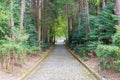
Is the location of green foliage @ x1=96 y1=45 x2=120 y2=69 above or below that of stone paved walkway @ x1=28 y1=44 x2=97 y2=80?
above

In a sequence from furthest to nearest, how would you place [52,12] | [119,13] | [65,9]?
[65,9] → [52,12] → [119,13]

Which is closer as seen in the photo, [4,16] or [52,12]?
[4,16]

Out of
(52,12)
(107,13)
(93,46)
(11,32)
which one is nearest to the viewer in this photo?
(11,32)

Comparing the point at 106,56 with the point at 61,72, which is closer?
the point at 106,56

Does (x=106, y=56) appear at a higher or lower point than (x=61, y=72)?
higher

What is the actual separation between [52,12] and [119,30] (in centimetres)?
2800

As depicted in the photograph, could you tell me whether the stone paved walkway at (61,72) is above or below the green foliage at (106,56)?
below

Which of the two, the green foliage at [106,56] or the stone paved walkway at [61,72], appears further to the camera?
the stone paved walkway at [61,72]

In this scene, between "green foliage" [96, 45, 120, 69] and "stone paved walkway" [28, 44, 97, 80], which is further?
"stone paved walkway" [28, 44, 97, 80]

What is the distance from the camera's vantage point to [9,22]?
50.2 ft

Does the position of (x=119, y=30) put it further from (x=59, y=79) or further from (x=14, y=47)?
(x=14, y=47)

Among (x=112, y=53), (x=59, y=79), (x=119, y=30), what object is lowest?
(x=59, y=79)

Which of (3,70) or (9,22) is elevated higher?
(9,22)

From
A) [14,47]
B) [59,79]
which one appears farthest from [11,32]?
[59,79]
